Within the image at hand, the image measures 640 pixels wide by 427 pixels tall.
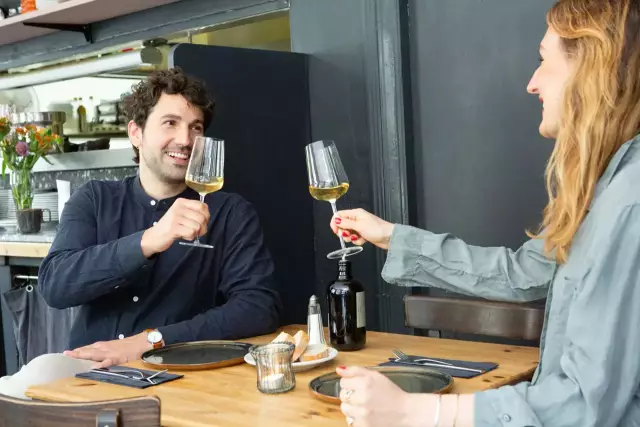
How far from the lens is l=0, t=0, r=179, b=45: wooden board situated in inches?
148

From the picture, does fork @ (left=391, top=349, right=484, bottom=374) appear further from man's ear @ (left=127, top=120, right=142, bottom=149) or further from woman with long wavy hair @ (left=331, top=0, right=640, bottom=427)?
man's ear @ (left=127, top=120, right=142, bottom=149)

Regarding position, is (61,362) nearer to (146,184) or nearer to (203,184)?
(203,184)

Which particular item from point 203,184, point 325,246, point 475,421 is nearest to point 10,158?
point 325,246

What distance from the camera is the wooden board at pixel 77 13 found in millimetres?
3752

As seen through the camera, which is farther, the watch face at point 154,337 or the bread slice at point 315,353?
the watch face at point 154,337

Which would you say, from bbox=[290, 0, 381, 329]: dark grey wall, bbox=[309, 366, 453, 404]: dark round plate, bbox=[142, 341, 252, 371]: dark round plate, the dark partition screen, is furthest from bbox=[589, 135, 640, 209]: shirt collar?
bbox=[290, 0, 381, 329]: dark grey wall

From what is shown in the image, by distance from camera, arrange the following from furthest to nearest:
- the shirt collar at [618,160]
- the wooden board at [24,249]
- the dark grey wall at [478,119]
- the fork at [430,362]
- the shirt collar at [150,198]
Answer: the wooden board at [24,249] < the dark grey wall at [478,119] < the shirt collar at [150,198] < the fork at [430,362] < the shirt collar at [618,160]

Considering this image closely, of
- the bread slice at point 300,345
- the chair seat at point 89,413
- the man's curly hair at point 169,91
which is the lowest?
the bread slice at point 300,345

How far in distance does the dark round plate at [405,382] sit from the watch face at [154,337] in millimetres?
569

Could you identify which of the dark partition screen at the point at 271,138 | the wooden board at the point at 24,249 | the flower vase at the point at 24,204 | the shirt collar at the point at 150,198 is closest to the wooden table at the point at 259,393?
the shirt collar at the point at 150,198

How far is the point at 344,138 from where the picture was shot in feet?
10.5

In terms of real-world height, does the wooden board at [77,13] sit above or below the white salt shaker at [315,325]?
above

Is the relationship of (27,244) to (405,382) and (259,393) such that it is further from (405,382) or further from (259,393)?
(405,382)

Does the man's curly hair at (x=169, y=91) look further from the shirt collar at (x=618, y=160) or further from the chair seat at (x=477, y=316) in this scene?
the shirt collar at (x=618, y=160)
